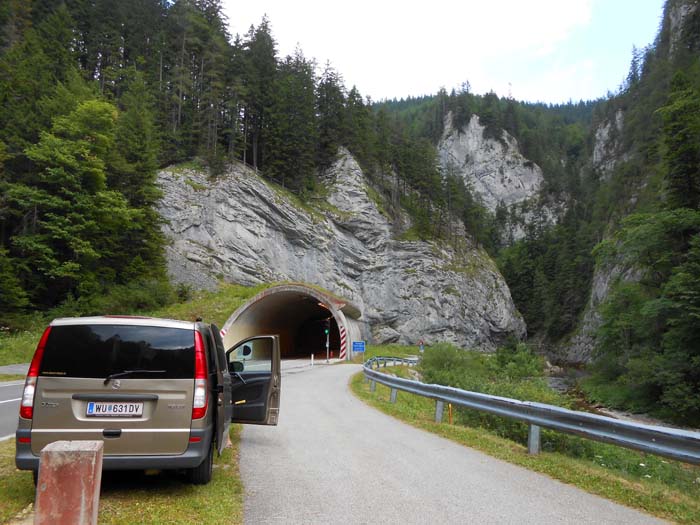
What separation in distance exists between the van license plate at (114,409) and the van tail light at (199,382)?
52 centimetres

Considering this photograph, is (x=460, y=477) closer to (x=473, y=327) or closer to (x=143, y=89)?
(x=143, y=89)

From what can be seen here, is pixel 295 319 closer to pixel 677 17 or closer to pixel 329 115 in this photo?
pixel 329 115

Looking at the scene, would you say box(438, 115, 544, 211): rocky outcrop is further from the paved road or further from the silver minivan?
the silver minivan

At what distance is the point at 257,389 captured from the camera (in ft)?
26.2

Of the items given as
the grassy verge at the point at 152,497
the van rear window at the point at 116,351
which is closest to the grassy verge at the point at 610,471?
the grassy verge at the point at 152,497

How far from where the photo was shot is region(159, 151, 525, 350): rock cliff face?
43.5 m

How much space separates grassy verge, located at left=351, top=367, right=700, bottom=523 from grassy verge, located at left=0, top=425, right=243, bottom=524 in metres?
4.08

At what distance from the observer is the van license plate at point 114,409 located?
4844mm

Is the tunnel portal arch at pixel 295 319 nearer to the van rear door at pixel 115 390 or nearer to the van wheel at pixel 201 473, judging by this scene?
the van wheel at pixel 201 473

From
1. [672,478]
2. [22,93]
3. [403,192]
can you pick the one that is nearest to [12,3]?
[22,93]

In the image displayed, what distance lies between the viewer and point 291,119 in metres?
55.3

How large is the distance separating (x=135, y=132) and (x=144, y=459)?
3704 cm

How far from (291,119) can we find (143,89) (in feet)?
50.8

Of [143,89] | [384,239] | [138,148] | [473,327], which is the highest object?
[143,89]
